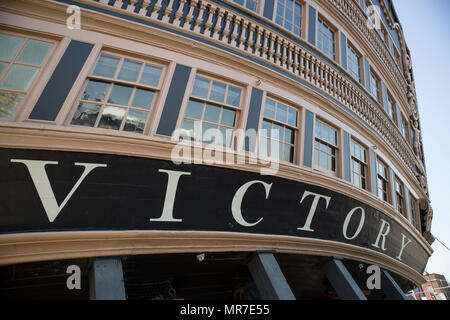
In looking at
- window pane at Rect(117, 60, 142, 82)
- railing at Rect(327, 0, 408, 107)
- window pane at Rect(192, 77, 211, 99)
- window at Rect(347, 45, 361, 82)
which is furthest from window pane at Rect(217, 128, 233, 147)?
railing at Rect(327, 0, 408, 107)

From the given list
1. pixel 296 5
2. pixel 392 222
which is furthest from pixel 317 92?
pixel 392 222

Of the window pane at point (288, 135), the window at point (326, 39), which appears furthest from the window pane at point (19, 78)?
the window at point (326, 39)

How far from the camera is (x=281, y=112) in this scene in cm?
539

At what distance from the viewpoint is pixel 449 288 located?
42.0 meters

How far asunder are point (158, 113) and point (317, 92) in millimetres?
4100

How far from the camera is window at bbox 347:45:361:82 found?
7.97 metres

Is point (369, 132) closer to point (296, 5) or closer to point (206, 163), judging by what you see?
point (296, 5)

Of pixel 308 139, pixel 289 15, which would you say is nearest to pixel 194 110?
pixel 308 139

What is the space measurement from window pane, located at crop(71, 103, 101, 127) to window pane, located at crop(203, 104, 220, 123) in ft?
6.09

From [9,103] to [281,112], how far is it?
484cm

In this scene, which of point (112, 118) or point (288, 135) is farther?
point (288, 135)

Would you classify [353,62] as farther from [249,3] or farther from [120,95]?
[120,95]

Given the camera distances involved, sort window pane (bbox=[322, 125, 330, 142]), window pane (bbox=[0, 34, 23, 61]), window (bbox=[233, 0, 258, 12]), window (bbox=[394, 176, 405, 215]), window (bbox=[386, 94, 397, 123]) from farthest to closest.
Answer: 1. window (bbox=[386, 94, 397, 123])
2. window (bbox=[394, 176, 405, 215])
3. window pane (bbox=[322, 125, 330, 142])
4. window (bbox=[233, 0, 258, 12])
5. window pane (bbox=[0, 34, 23, 61])

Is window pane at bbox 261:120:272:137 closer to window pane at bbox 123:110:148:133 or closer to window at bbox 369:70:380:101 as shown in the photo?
window pane at bbox 123:110:148:133
